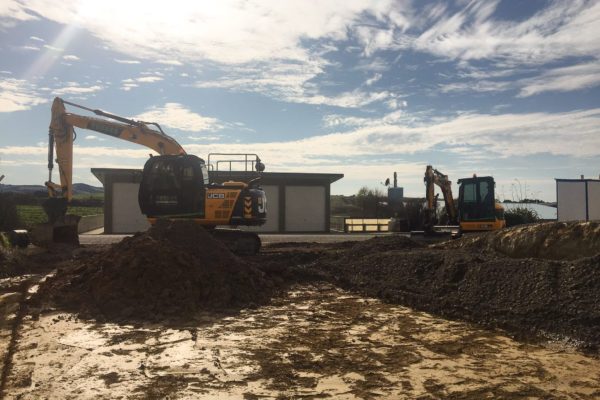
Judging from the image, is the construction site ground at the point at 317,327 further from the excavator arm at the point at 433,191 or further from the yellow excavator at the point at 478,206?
the excavator arm at the point at 433,191

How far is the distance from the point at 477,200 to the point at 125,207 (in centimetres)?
2085

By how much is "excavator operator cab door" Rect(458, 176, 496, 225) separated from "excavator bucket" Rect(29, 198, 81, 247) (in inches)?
579

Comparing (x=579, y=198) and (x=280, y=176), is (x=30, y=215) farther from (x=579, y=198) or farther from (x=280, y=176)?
(x=579, y=198)

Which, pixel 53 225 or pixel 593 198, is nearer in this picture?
pixel 53 225

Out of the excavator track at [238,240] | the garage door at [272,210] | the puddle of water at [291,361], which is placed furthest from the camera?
the garage door at [272,210]

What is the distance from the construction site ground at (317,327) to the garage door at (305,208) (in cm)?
2053

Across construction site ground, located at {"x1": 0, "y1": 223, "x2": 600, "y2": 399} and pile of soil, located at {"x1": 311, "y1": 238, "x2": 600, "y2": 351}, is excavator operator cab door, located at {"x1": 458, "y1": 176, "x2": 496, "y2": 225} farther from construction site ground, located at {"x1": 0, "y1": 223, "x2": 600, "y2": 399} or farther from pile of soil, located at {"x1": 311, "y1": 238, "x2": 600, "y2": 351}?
pile of soil, located at {"x1": 311, "y1": 238, "x2": 600, "y2": 351}

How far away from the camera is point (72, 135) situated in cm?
1734

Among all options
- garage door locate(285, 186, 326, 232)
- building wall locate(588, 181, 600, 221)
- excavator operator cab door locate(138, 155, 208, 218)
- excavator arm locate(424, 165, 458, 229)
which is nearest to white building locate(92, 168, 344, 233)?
garage door locate(285, 186, 326, 232)

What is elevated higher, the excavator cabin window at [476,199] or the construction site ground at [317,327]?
the excavator cabin window at [476,199]

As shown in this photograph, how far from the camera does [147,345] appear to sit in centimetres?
636

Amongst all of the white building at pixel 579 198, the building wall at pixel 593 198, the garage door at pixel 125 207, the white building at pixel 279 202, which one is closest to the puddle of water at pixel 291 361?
the garage door at pixel 125 207

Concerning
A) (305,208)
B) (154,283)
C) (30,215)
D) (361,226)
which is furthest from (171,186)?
(30,215)

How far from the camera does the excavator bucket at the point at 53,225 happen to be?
53.4 ft
